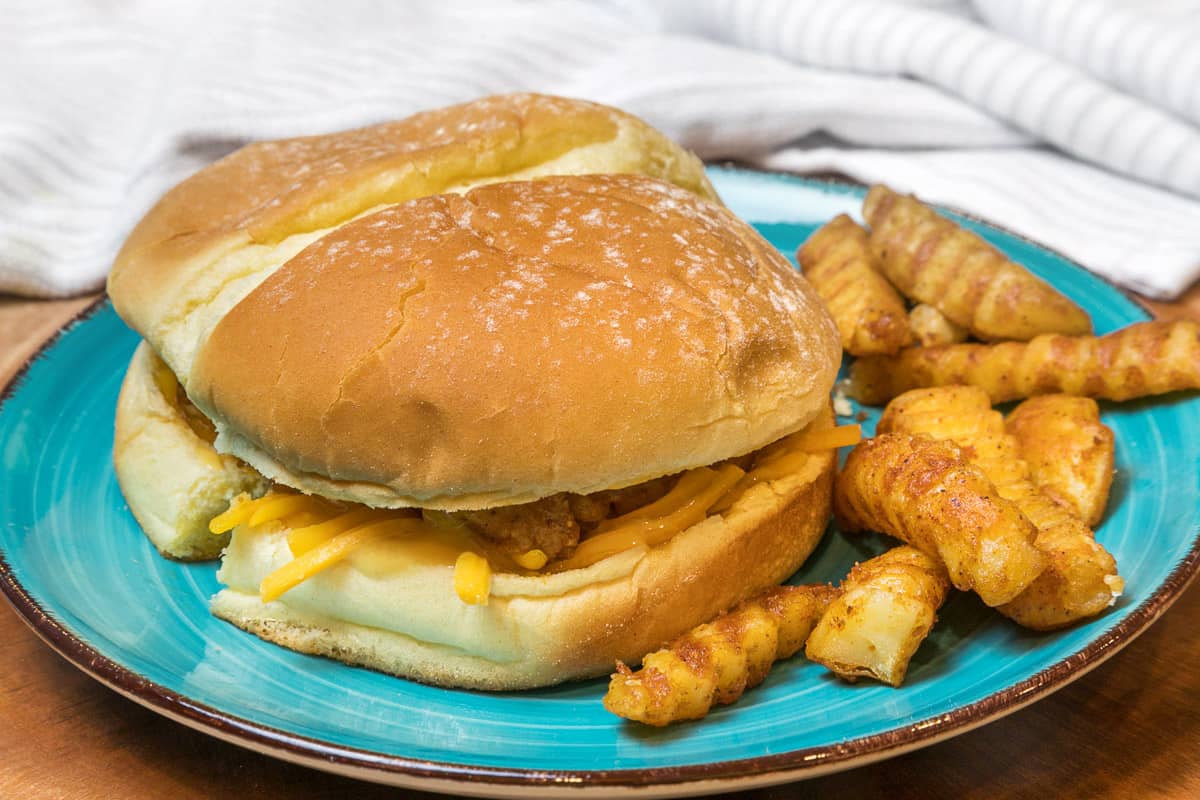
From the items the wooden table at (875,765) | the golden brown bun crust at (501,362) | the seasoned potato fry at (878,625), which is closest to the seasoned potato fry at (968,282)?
the golden brown bun crust at (501,362)

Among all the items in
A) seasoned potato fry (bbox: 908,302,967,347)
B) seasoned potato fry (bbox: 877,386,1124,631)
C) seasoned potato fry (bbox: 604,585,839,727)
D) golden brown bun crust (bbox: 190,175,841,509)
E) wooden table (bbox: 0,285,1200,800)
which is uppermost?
golden brown bun crust (bbox: 190,175,841,509)

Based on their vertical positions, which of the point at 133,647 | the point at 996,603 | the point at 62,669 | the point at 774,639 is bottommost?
the point at 62,669

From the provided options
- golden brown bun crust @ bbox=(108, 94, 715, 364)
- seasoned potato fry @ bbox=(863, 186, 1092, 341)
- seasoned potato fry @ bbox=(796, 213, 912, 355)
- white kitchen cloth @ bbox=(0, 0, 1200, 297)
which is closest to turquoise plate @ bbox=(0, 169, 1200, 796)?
seasoned potato fry @ bbox=(863, 186, 1092, 341)

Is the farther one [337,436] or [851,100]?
[851,100]

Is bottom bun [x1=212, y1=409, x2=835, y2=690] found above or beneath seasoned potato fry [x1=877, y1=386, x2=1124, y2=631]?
beneath

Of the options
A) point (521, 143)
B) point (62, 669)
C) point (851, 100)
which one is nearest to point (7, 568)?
point (62, 669)

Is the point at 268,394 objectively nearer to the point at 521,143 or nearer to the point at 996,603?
the point at 521,143

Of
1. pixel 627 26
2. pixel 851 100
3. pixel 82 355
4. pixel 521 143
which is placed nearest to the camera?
pixel 521 143

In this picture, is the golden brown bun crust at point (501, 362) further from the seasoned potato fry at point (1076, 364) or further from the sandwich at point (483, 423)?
the seasoned potato fry at point (1076, 364)

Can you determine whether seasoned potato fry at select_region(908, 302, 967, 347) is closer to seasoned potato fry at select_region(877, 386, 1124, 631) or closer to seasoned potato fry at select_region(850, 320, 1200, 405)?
seasoned potato fry at select_region(850, 320, 1200, 405)
